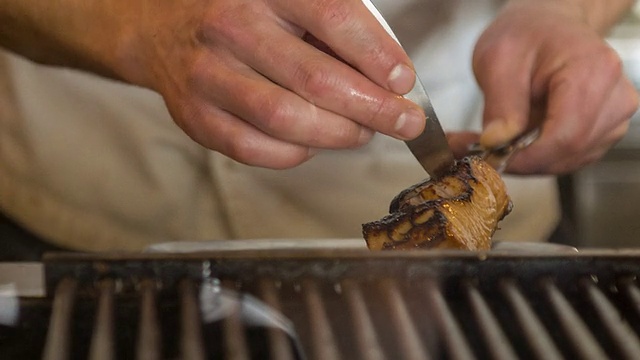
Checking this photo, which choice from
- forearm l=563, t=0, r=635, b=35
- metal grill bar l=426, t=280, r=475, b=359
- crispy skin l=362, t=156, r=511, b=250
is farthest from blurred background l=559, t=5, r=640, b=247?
metal grill bar l=426, t=280, r=475, b=359

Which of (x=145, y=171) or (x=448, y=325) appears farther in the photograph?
(x=145, y=171)

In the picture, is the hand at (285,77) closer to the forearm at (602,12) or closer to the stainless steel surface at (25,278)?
the stainless steel surface at (25,278)

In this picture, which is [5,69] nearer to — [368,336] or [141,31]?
[141,31]

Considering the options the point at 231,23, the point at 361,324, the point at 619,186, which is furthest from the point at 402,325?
the point at 619,186

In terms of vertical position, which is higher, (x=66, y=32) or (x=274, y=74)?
(x=66, y=32)

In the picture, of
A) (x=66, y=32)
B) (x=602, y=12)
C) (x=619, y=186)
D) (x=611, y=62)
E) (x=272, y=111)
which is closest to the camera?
(x=272, y=111)

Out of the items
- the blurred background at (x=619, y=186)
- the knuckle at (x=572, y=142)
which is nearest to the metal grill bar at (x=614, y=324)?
the knuckle at (x=572, y=142)

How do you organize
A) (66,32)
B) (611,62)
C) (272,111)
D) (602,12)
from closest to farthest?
(272,111) < (66,32) < (611,62) < (602,12)

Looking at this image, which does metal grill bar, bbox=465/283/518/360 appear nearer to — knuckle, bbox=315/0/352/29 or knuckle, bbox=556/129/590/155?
knuckle, bbox=315/0/352/29

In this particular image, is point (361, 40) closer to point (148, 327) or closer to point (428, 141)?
point (428, 141)
